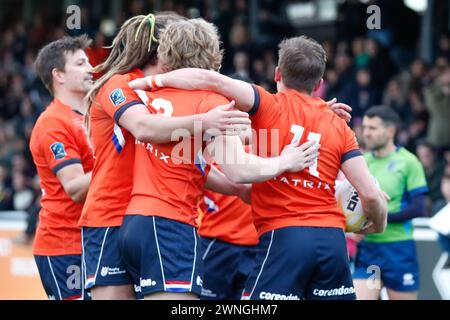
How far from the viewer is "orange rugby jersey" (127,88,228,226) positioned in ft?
16.1

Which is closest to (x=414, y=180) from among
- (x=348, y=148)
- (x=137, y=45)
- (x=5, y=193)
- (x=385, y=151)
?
(x=385, y=151)

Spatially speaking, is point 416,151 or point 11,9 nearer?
point 416,151

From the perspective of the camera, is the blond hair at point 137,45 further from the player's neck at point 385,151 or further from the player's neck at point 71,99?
the player's neck at point 385,151

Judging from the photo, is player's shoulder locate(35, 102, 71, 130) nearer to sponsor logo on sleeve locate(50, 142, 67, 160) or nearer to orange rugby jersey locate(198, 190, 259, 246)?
sponsor logo on sleeve locate(50, 142, 67, 160)

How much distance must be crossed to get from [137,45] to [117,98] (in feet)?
1.41

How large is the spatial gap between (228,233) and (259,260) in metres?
1.93

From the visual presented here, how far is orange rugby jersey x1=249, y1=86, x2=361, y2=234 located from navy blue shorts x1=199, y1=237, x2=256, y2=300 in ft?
6.28

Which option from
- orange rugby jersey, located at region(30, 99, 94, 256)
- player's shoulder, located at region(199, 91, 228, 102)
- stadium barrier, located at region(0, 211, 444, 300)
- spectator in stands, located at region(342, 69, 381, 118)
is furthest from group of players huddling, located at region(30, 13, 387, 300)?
spectator in stands, located at region(342, 69, 381, 118)

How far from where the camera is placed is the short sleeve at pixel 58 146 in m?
6.04

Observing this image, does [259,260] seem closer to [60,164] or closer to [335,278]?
A: [335,278]

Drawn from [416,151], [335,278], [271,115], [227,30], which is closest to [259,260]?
[335,278]

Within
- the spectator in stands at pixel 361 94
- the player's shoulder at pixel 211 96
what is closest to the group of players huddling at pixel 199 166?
the player's shoulder at pixel 211 96
